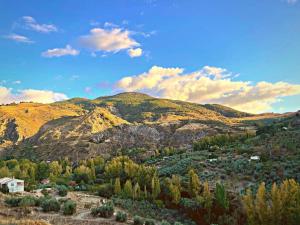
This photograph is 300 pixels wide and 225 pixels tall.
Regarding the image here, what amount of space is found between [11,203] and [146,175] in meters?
28.6

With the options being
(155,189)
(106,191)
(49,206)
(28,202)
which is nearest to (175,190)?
(155,189)

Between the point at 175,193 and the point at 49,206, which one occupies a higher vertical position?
the point at 49,206

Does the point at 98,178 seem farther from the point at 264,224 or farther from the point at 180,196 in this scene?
the point at 264,224

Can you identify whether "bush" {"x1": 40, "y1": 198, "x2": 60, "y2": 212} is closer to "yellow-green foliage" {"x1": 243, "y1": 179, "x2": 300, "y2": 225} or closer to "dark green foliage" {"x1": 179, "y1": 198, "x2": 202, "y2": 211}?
"yellow-green foliage" {"x1": 243, "y1": 179, "x2": 300, "y2": 225}

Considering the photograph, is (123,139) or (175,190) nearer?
(175,190)

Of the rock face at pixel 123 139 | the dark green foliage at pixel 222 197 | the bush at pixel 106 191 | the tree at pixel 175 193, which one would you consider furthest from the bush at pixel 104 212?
the rock face at pixel 123 139

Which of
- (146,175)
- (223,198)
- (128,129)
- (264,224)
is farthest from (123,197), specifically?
(128,129)

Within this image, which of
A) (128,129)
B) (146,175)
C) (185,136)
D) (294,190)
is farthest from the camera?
(128,129)

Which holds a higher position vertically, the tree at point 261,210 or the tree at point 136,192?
the tree at point 261,210

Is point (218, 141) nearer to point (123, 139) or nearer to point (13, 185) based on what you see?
point (123, 139)

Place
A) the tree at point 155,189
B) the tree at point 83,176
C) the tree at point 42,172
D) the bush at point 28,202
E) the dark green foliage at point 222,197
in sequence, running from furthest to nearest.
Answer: the tree at point 42,172, the tree at point 83,176, the tree at point 155,189, the dark green foliage at point 222,197, the bush at point 28,202

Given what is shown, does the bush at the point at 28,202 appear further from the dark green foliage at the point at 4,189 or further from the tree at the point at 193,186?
the tree at the point at 193,186

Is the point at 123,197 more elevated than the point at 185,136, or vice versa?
the point at 185,136

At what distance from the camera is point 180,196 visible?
47.9 meters
